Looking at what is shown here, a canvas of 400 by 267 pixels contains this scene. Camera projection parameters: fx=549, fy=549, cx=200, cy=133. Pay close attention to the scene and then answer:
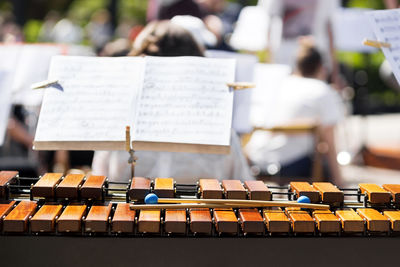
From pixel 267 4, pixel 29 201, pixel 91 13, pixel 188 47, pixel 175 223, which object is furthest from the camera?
pixel 91 13

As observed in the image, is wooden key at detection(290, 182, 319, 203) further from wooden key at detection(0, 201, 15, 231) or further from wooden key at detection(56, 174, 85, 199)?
wooden key at detection(0, 201, 15, 231)

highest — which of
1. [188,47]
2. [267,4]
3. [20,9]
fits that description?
[20,9]

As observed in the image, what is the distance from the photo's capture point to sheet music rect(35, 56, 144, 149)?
242 centimetres

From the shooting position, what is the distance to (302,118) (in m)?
4.85

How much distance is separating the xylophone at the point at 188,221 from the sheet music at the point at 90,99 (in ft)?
0.97

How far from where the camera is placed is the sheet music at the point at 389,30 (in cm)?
250

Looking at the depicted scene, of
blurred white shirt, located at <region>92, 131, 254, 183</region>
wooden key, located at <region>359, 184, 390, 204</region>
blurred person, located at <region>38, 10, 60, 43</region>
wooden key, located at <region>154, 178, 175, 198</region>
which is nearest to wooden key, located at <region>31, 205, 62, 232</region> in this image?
wooden key, located at <region>154, 178, 175, 198</region>

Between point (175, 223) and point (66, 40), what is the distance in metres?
11.5

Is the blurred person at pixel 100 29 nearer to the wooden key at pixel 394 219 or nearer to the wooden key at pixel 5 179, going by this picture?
the wooden key at pixel 5 179

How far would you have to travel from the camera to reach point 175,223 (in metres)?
1.99

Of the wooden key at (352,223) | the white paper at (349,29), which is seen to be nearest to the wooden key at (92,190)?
the wooden key at (352,223)

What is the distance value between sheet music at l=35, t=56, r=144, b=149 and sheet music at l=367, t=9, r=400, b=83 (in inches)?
44.0
